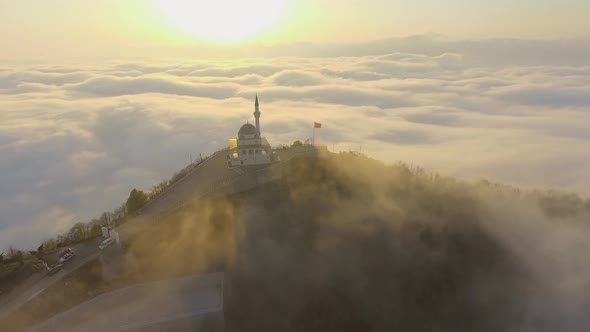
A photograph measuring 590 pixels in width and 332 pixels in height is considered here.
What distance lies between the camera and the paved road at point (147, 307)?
26.4 m

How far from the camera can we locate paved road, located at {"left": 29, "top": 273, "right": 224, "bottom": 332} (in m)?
26.4

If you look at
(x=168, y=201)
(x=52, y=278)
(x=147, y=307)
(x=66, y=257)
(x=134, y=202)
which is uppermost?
(x=134, y=202)

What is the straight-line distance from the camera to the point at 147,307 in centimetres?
2805

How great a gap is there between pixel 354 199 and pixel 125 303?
1023 inches

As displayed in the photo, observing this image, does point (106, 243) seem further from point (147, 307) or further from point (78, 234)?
point (147, 307)

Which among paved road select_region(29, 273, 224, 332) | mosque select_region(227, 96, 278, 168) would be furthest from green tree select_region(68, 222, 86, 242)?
mosque select_region(227, 96, 278, 168)

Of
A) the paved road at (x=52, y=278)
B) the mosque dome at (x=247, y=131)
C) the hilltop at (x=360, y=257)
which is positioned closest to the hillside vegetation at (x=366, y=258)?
the hilltop at (x=360, y=257)

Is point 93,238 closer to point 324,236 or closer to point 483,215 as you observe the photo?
point 324,236

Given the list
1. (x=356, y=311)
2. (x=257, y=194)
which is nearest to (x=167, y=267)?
(x=257, y=194)

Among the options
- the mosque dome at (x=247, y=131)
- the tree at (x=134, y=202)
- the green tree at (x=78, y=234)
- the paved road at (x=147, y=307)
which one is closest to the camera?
the paved road at (x=147, y=307)

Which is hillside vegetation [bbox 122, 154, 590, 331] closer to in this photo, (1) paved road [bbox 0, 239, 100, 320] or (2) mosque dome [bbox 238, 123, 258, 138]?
(1) paved road [bbox 0, 239, 100, 320]

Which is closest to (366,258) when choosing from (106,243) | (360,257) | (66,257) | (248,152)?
(360,257)

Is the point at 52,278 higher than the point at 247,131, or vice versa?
the point at 247,131

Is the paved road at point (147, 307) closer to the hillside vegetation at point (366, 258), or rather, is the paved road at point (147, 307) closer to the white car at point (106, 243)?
the hillside vegetation at point (366, 258)
